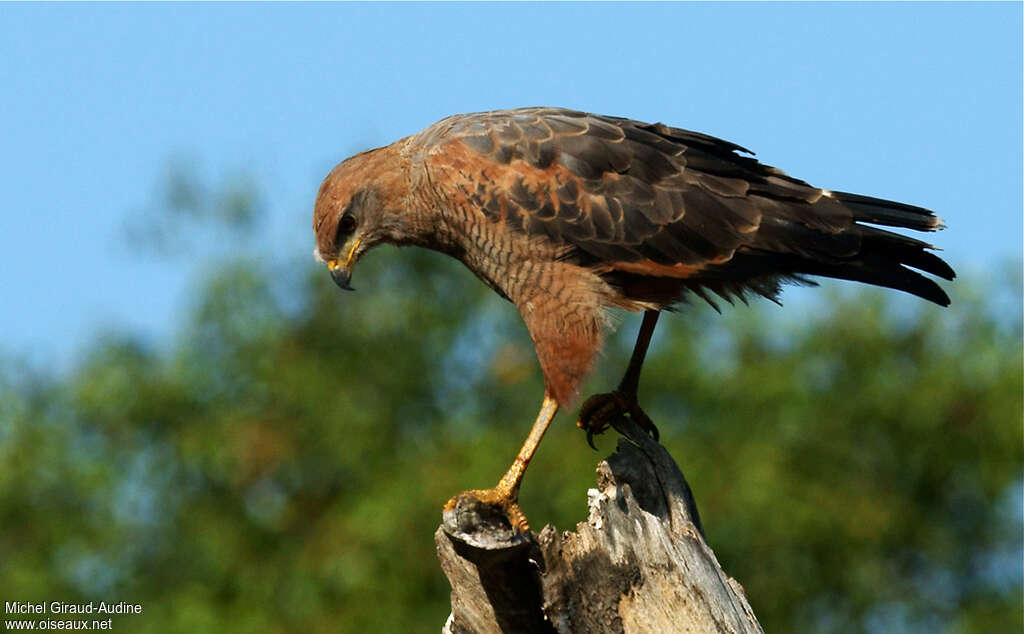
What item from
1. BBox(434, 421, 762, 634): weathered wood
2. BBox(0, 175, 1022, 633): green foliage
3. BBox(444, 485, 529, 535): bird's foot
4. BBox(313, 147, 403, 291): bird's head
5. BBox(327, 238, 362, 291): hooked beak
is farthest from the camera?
BBox(0, 175, 1022, 633): green foliage

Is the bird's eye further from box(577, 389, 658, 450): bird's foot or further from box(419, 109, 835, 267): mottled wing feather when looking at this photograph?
box(577, 389, 658, 450): bird's foot

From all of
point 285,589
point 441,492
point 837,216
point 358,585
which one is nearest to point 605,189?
point 837,216

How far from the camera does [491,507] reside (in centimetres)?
550

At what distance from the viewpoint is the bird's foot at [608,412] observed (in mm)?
6738

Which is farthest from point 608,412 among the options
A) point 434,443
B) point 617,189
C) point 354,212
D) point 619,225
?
point 434,443

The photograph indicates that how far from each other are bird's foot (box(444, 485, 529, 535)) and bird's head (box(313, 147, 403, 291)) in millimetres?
1720

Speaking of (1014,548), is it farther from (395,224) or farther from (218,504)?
(395,224)

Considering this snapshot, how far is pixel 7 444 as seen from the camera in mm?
19031

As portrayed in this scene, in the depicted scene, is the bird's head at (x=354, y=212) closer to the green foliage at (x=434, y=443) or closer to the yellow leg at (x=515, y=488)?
the yellow leg at (x=515, y=488)

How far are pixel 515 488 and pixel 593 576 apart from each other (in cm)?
68

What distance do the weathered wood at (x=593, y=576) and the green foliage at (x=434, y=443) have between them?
10938 mm

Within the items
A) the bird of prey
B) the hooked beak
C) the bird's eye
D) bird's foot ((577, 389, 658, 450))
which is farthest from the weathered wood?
the bird's eye

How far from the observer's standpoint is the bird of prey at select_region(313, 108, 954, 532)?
20.2 ft

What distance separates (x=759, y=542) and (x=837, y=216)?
1217cm
